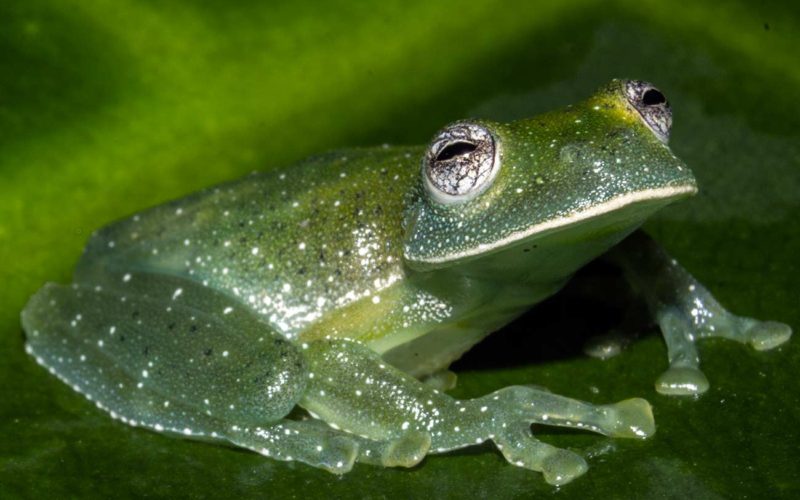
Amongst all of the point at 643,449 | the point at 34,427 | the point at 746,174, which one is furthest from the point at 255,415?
the point at 746,174

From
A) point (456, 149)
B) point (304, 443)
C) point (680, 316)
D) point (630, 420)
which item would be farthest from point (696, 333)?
point (304, 443)

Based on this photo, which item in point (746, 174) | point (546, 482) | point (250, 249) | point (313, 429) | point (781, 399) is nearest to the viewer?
point (546, 482)

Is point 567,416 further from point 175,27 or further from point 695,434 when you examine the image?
point 175,27

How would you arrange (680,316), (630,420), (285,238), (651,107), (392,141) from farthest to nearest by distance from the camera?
1. (392,141)
2. (285,238)
3. (680,316)
4. (651,107)
5. (630,420)

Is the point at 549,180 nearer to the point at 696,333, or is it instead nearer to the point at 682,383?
the point at 682,383

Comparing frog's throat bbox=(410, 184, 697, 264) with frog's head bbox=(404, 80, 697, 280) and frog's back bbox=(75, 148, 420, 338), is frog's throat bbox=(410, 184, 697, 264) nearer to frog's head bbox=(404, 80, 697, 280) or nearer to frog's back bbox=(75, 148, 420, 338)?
frog's head bbox=(404, 80, 697, 280)

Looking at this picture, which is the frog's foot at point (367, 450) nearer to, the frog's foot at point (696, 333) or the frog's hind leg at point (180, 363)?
the frog's hind leg at point (180, 363)
